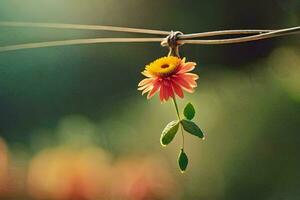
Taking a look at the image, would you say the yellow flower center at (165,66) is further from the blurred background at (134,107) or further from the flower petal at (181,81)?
the blurred background at (134,107)

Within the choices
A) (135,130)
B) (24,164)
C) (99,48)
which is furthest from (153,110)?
(24,164)

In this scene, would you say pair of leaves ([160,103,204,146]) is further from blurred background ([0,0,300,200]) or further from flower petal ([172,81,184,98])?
blurred background ([0,0,300,200])

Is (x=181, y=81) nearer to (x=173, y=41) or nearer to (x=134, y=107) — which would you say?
(x=173, y=41)

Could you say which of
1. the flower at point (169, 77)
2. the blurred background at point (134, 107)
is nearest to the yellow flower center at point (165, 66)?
the flower at point (169, 77)

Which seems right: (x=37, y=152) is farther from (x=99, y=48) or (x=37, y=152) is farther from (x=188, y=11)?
(x=188, y=11)

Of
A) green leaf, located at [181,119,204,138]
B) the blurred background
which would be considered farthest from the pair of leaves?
the blurred background

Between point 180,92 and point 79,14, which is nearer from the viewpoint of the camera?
point 180,92
